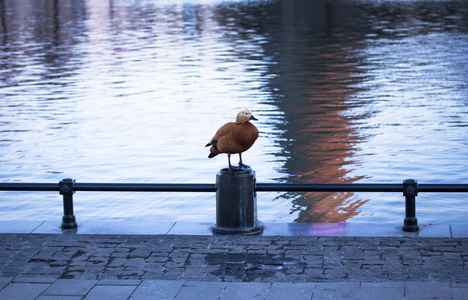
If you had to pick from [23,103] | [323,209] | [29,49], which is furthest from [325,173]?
[29,49]

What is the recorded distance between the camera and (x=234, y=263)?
7.62 metres

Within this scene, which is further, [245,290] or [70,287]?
[70,287]

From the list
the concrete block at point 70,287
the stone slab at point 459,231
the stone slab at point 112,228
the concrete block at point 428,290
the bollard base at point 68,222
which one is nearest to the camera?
the concrete block at point 428,290

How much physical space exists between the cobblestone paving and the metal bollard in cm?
22

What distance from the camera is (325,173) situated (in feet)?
46.9

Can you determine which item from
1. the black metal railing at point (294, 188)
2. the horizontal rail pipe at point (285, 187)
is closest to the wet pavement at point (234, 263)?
the black metal railing at point (294, 188)

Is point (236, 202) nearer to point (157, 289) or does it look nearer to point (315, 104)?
point (157, 289)

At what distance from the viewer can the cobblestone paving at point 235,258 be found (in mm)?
7230

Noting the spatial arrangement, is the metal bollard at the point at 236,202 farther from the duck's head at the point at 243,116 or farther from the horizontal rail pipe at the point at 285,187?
the duck's head at the point at 243,116

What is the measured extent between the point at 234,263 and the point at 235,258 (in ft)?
0.52

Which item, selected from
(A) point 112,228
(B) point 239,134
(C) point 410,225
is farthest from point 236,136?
(C) point 410,225

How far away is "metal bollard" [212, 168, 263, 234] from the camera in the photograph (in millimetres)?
8641

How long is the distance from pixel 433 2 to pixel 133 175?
182 ft

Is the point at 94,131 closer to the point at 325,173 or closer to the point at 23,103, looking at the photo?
the point at 23,103
